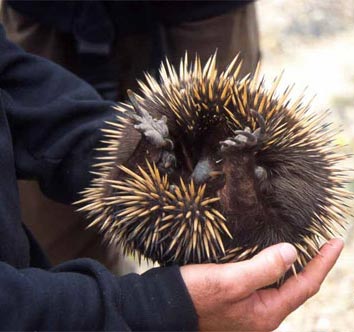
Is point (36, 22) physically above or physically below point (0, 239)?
above

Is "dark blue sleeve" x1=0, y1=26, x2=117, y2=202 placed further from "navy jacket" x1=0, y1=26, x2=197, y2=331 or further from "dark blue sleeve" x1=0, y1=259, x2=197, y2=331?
"dark blue sleeve" x1=0, y1=259, x2=197, y2=331

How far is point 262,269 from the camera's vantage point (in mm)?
1418

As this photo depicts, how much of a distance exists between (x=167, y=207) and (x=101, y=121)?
1.54 feet

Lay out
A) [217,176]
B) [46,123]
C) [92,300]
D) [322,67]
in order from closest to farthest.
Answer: [92,300] < [217,176] < [46,123] < [322,67]

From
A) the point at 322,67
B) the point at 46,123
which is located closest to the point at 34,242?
the point at 46,123

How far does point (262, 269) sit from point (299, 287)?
0.16m

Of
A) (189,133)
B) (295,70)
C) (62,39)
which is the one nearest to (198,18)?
(62,39)

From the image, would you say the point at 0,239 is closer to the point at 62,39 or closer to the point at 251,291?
the point at 251,291

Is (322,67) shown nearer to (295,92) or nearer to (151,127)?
(295,92)

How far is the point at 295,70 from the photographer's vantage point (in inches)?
181

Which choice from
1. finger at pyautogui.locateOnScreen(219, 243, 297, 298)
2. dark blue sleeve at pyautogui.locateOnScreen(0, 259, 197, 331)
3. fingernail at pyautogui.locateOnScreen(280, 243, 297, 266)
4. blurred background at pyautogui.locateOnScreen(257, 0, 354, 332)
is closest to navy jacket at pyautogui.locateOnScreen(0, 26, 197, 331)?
dark blue sleeve at pyautogui.locateOnScreen(0, 259, 197, 331)

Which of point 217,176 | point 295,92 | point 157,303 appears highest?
point 295,92

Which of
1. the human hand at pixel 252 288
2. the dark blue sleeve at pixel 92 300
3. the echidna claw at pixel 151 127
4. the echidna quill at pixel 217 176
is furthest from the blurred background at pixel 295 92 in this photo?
the dark blue sleeve at pixel 92 300

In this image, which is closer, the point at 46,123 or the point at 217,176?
the point at 217,176
